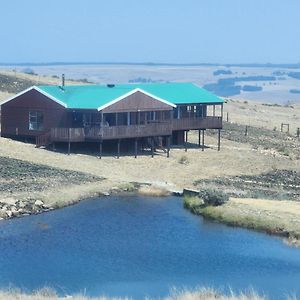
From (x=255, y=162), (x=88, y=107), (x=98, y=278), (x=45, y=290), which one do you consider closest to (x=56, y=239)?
(x=98, y=278)

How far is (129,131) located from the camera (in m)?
55.2

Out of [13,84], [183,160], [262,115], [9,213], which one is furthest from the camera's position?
[262,115]

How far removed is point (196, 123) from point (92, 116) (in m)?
8.66

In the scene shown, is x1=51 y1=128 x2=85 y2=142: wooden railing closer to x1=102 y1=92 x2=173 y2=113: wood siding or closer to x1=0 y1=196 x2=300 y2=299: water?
x1=102 y1=92 x2=173 y2=113: wood siding

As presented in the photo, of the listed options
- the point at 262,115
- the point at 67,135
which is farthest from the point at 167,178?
the point at 262,115

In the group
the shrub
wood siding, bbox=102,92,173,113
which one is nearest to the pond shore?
the shrub

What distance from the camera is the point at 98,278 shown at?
3028cm

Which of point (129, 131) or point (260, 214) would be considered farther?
point (129, 131)

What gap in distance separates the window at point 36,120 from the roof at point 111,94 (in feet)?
4.52

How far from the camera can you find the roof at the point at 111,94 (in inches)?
2180

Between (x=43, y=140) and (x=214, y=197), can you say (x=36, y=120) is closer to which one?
(x=43, y=140)

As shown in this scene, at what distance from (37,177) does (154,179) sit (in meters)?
6.66

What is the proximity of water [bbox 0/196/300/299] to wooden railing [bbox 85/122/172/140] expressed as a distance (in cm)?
1119

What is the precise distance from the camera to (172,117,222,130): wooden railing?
6054 cm
